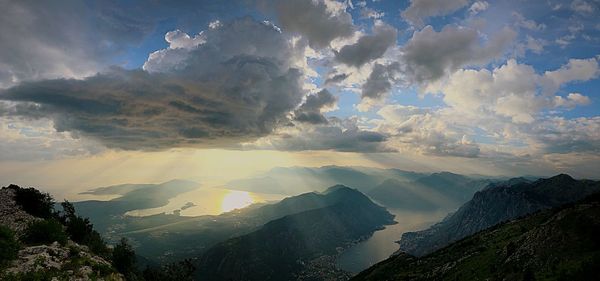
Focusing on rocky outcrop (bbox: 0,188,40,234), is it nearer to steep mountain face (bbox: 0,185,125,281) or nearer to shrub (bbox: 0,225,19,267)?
steep mountain face (bbox: 0,185,125,281)

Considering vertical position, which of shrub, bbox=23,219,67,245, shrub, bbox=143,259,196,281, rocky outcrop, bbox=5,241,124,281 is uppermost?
shrub, bbox=23,219,67,245

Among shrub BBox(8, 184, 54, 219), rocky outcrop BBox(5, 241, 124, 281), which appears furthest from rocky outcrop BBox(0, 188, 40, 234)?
rocky outcrop BBox(5, 241, 124, 281)

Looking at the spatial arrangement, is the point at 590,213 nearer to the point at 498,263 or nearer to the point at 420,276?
the point at 498,263

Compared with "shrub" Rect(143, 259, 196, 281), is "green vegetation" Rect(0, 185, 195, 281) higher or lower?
higher

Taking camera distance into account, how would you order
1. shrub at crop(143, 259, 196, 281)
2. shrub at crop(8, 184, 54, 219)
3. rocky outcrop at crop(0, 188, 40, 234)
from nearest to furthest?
rocky outcrop at crop(0, 188, 40, 234) < shrub at crop(8, 184, 54, 219) < shrub at crop(143, 259, 196, 281)

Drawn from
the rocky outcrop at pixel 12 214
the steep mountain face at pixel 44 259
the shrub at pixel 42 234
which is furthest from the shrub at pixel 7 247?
the rocky outcrop at pixel 12 214

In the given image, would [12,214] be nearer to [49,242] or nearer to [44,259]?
[49,242]

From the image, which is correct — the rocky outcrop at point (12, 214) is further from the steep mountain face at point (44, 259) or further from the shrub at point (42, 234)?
the shrub at point (42, 234)

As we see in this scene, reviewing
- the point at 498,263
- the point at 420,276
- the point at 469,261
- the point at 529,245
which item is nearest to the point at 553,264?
the point at 529,245
